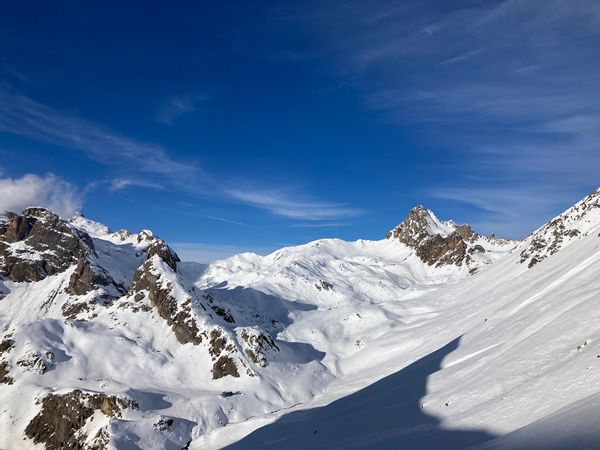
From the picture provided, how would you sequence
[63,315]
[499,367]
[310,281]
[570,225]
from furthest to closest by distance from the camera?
[310,281]
[63,315]
[570,225]
[499,367]

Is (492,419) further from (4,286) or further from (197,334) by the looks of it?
(4,286)

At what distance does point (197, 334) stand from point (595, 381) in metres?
83.8

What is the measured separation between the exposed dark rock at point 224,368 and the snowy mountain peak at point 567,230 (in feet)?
211

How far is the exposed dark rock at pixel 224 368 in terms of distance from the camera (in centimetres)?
8731

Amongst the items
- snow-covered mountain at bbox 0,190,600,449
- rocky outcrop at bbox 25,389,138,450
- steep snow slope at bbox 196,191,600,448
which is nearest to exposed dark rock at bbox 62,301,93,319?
snow-covered mountain at bbox 0,190,600,449

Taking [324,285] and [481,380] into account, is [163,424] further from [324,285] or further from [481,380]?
[324,285]

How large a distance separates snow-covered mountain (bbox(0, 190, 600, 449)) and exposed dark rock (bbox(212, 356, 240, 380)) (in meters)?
0.21

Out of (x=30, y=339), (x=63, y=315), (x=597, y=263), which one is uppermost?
(x=63, y=315)

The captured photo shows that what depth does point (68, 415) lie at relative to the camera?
71500mm

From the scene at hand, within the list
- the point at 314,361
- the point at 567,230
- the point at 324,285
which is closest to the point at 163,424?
the point at 314,361

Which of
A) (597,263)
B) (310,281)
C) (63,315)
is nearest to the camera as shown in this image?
(597,263)

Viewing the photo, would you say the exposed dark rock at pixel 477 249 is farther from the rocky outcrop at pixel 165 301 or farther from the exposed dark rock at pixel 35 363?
the exposed dark rock at pixel 35 363

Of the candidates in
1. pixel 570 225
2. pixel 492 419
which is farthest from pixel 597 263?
pixel 570 225

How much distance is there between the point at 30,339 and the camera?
8825 cm
